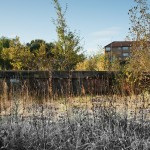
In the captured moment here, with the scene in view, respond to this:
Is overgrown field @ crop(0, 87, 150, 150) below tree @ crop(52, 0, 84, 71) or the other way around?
below

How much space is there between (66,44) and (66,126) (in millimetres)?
A: 14082

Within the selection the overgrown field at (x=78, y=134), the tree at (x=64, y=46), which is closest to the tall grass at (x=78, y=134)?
the overgrown field at (x=78, y=134)

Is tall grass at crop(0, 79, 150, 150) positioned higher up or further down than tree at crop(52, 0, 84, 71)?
further down

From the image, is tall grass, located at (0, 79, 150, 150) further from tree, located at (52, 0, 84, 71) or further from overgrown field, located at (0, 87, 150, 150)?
tree, located at (52, 0, 84, 71)

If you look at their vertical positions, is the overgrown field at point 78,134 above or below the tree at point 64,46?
below

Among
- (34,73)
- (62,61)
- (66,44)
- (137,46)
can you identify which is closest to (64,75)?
(34,73)

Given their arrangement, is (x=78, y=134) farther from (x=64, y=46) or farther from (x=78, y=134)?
(x=64, y=46)

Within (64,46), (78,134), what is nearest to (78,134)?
(78,134)

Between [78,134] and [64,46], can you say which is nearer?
[78,134]

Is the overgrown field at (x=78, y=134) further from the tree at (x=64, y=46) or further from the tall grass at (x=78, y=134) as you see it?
the tree at (x=64, y=46)

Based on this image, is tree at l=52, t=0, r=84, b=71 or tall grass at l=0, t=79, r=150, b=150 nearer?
tall grass at l=0, t=79, r=150, b=150

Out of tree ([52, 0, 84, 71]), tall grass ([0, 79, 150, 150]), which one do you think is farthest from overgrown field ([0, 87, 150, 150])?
tree ([52, 0, 84, 71])

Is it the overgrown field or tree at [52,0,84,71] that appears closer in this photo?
the overgrown field

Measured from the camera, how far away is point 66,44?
19234 millimetres
